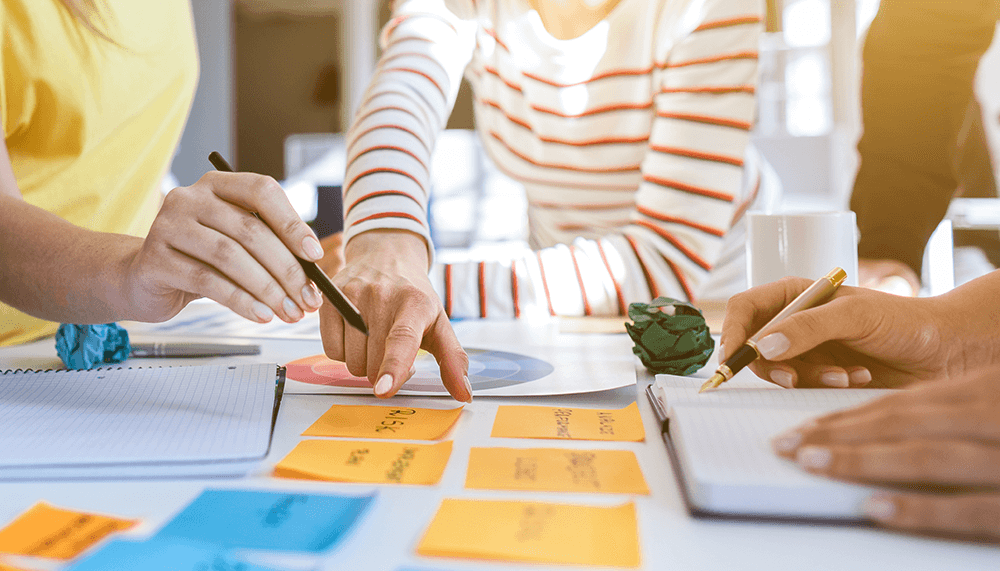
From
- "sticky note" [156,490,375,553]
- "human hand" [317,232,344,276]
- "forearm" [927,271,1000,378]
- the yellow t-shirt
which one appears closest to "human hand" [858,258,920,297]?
"forearm" [927,271,1000,378]

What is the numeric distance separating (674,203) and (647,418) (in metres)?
0.54

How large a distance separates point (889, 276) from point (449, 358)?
81cm

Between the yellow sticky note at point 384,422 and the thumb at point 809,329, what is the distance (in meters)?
0.23

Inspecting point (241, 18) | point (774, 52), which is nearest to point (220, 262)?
point (774, 52)

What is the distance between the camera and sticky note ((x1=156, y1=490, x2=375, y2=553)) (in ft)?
0.94

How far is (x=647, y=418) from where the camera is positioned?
1.59ft

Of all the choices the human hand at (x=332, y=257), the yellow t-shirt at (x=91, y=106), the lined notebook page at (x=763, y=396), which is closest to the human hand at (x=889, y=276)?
the lined notebook page at (x=763, y=396)

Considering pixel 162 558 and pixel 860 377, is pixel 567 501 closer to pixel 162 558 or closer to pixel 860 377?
pixel 162 558

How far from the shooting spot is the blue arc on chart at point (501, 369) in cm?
58

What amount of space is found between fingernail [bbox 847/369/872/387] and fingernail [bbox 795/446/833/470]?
0.24m

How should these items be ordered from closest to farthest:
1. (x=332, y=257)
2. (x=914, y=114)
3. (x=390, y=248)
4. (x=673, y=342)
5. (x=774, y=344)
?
1. (x=774, y=344)
2. (x=673, y=342)
3. (x=390, y=248)
4. (x=332, y=257)
5. (x=914, y=114)

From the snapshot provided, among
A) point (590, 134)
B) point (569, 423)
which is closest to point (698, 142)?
point (590, 134)

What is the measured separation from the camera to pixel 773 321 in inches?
20.4

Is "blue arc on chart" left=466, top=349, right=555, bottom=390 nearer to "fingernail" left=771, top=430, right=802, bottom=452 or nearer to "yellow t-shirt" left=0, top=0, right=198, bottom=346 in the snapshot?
"fingernail" left=771, top=430, right=802, bottom=452
